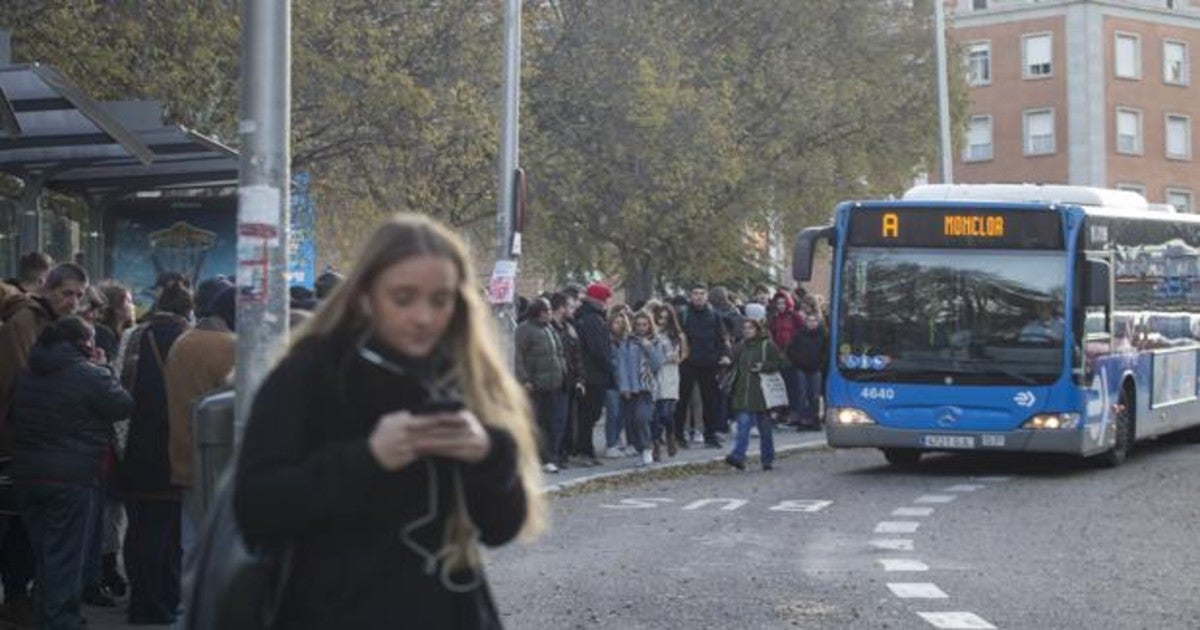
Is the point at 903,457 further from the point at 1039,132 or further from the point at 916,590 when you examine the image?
the point at 1039,132

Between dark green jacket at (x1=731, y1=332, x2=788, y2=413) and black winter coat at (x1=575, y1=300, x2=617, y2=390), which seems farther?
black winter coat at (x1=575, y1=300, x2=617, y2=390)

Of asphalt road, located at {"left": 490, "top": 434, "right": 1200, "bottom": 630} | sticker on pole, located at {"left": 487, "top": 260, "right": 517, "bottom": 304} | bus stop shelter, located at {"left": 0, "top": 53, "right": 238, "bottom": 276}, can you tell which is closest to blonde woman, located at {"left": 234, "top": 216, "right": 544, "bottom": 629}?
asphalt road, located at {"left": 490, "top": 434, "right": 1200, "bottom": 630}

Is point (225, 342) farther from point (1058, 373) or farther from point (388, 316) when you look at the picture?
point (1058, 373)

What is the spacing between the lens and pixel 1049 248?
2053 centimetres

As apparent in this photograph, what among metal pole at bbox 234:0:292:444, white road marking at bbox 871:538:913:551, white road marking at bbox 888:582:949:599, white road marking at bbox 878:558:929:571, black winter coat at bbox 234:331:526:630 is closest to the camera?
black winter coat at bbox 234:331:526:630

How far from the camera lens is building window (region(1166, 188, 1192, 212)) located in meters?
78.8

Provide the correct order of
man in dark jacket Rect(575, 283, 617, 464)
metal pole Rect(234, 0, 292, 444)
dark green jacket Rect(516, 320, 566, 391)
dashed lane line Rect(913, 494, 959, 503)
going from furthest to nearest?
man in dark jacket Rect(575, 283, 617, 464) < dark green jacket Rect(516, 320, 566, 391) < dashed lane line Rect(913, 494, 959, 503) < metal pole Rect(234, 0, 292, 444)

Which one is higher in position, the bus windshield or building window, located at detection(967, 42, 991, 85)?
building window, located at detection(967, 42, 991, 85)

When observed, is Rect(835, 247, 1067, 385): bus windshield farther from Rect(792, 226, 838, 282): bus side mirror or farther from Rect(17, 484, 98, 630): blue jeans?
Rect(17, 484, 98, 630): blue jeans

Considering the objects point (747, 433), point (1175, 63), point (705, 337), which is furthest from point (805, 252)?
point (1175, 63)

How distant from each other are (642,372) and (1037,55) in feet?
188

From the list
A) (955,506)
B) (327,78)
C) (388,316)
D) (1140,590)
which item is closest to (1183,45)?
(327,78)

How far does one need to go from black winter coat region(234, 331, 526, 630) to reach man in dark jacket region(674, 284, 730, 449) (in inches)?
814

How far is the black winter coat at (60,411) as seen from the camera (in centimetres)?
960
